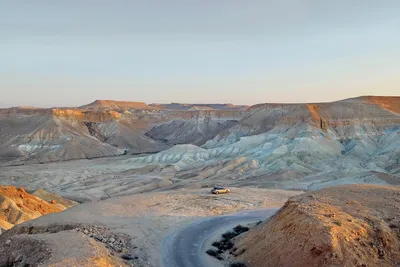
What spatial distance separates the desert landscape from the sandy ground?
0.29ft

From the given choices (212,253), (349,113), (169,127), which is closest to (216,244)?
(212,253)

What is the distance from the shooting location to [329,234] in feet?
51.2

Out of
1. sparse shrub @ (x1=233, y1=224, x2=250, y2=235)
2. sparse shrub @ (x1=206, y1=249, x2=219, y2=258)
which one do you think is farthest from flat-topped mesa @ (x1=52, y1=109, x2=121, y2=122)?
sparse shrub @ (x1=206, y1=249, x2=219, y2=258)

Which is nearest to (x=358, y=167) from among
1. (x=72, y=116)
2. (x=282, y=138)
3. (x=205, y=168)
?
(x=282, y=138)

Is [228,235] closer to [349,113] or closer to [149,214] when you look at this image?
[149,214]

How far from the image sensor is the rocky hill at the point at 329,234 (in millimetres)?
15391

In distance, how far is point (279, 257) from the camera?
16.7 meters

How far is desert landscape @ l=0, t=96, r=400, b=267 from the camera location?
55.0ft

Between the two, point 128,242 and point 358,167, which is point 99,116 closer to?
point 358,167

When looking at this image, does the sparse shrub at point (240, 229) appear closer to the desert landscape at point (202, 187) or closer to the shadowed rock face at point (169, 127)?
the desert landscape at point (202, 187)

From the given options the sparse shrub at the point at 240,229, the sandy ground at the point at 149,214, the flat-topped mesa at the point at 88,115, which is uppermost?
the flat-topped mesa at the point at 88,115

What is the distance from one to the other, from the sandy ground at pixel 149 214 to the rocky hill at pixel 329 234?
4734 mm

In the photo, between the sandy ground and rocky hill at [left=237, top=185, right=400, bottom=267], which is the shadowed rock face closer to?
the sandy ground

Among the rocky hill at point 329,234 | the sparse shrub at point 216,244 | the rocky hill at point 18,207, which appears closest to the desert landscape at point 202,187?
the rocky hill at point 329,234
